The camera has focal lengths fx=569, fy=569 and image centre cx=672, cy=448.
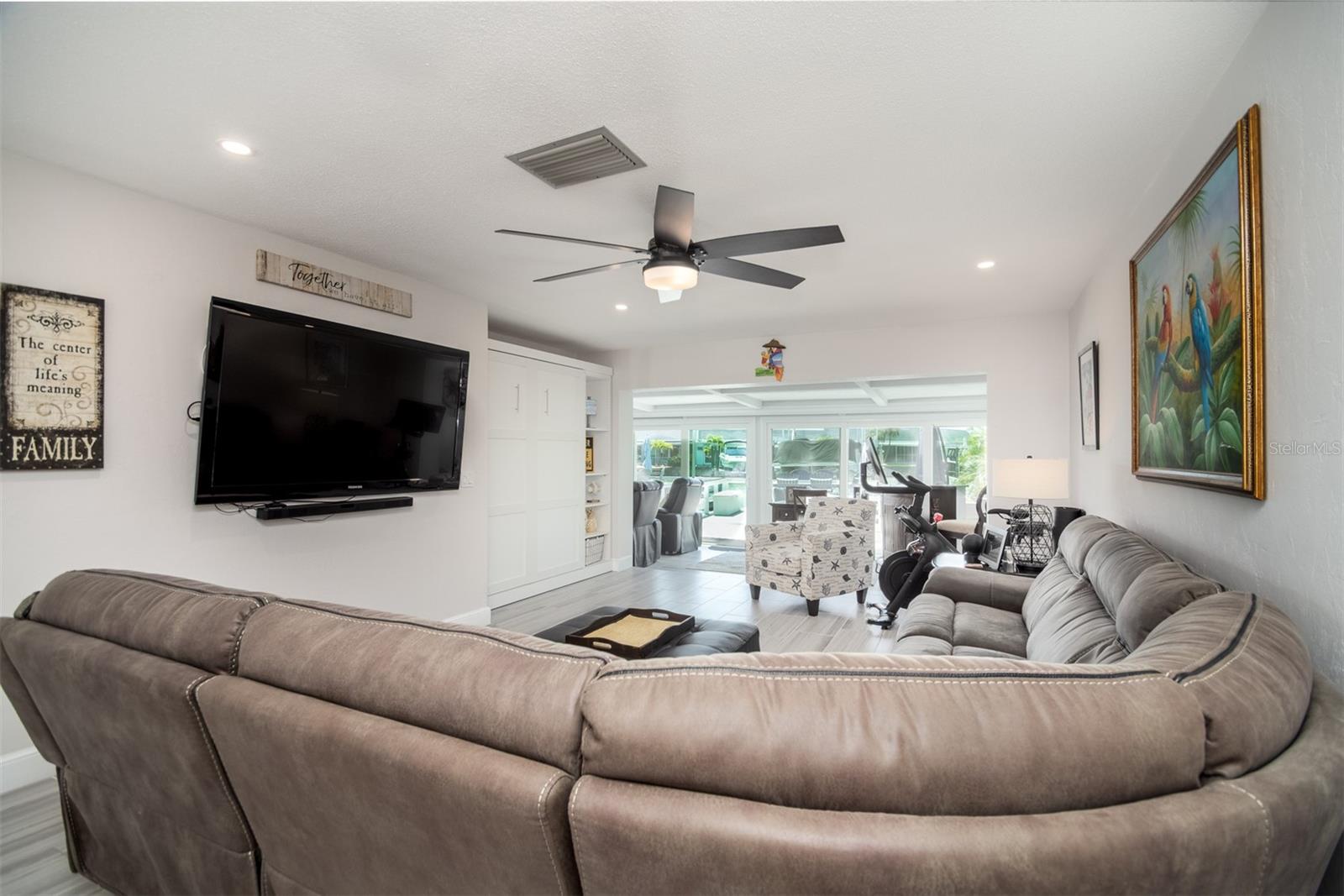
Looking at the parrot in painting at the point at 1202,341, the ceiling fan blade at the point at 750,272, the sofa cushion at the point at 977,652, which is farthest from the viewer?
the ceiling fan blade at the point at 750,272

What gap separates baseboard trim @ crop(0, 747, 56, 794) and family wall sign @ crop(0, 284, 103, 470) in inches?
44.6

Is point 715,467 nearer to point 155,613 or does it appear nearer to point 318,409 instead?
point 318,409

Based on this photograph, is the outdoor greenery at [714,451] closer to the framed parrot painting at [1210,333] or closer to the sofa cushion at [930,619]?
the sofa cushion at [930,619]

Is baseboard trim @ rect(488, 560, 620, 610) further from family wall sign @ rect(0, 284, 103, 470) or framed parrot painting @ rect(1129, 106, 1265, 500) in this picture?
framed parrot painting @ rect(1129, 106, 1265, 500)

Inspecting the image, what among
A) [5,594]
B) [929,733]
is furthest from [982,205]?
[5,594]

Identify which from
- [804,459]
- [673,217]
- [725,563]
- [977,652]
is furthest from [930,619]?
[804,459]

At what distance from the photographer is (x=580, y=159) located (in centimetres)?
219

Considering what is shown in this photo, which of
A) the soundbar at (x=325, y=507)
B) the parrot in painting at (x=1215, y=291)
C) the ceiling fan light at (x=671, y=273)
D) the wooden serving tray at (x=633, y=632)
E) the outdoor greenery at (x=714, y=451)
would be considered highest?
the ceiling fan light at (x=671, y=273)

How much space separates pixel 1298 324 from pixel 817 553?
11.2ft

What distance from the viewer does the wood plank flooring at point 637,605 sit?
1758 millimetres

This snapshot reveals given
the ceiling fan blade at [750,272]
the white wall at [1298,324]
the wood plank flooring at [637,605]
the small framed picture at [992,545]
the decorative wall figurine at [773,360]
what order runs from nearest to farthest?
the white wall at [1298,324], the wood plank flooring at [637,605], the ceiling fan blade at [750,272], the small framed picture at [992,545], the decorative wall figurine at [773,360]

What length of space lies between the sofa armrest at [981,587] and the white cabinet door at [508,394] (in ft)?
11.0

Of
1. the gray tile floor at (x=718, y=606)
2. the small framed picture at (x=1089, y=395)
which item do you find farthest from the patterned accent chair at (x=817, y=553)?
the small framed picture at (x=1089, y=395)

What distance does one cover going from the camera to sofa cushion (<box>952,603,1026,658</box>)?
238cm
